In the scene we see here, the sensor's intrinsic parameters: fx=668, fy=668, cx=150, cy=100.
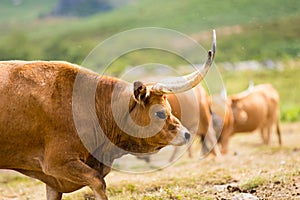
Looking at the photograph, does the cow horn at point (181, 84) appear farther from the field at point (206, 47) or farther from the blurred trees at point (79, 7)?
the blurred trees at point (79, 7)

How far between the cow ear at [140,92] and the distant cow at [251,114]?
421 inches

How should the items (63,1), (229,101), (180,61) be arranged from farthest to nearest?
(63,1)
(180,61)
(229,101)

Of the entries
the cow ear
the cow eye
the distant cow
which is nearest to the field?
the distant cow

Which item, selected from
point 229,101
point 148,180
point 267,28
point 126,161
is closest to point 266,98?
point 229,101

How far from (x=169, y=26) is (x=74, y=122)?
208ft

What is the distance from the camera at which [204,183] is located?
1088cm

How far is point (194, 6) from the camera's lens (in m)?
79.3

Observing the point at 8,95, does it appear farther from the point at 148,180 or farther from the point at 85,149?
the point at 148,180

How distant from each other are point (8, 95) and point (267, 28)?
198ft

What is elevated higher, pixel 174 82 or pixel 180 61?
pixel 174 82

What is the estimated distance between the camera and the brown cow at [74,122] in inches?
306

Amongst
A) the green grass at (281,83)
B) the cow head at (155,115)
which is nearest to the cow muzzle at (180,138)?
the cow head at (155,115)

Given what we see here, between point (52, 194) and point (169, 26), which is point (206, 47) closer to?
point (169, 26)

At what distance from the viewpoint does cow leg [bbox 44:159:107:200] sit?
7723 millimetres
